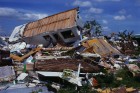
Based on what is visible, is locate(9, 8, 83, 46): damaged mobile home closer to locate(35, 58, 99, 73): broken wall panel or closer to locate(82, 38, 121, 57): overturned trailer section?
locate(82, 38, 121, 57): overturned trailer section

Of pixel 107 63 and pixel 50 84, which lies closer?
pixel 50 84

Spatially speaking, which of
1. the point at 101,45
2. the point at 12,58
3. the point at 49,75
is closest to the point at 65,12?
the point at 101,45

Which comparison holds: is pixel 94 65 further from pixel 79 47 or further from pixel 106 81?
pixel 79 47

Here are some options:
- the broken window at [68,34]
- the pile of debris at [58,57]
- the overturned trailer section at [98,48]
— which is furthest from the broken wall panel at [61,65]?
the broken window at [68,34]

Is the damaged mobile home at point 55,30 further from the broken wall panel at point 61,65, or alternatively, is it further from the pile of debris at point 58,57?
the broken wall panel at point 61,65

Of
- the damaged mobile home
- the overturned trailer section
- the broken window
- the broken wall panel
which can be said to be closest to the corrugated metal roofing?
the damaged mobile home

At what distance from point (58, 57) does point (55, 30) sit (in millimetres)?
5541

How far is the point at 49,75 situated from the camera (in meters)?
14.2

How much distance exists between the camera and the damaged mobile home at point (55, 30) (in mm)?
22516

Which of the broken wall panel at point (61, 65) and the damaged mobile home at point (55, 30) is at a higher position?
the damaged mobile home at point (55, 30)

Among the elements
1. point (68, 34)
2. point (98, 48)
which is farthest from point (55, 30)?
point (98, 48)

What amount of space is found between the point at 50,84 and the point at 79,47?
6828mm

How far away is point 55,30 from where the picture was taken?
2270cm

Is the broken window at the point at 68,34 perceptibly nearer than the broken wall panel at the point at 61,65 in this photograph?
No
